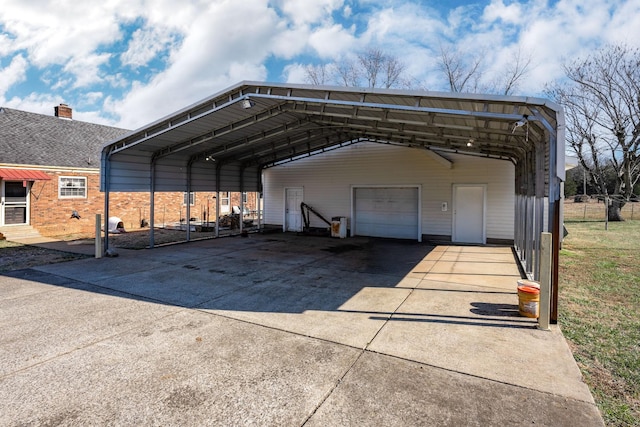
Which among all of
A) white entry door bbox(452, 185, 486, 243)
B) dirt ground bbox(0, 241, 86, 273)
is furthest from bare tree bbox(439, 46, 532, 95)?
dirt ground bbox(0, 241, 86, 273)

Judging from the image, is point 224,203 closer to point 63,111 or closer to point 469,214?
point 63,111

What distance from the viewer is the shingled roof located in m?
13.1

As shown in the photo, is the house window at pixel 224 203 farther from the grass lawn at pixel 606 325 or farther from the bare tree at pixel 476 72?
the bare tree at pixel 476 72

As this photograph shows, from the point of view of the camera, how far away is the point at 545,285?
434 centimetres

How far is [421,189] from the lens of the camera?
12.5 m

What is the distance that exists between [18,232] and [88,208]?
2662 millimetres

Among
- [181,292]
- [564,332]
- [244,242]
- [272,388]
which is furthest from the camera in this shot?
[244,242]

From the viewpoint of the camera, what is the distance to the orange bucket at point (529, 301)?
4.65 meters

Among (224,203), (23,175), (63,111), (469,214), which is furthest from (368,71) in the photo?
(23,175)

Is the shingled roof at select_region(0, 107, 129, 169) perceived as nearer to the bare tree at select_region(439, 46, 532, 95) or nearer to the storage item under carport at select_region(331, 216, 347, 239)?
→ the storage item under carport at select_region(331, 216, 347, 239)

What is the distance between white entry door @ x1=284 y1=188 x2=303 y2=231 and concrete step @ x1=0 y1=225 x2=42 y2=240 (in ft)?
31.4

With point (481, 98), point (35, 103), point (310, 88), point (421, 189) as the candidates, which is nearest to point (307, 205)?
point (421, 189)

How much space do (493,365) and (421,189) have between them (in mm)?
9596

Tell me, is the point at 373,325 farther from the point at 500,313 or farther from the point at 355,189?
the point at 355,189
